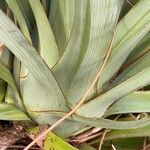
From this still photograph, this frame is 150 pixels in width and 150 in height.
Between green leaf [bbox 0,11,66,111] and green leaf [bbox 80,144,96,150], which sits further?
green leaf [bbox 80,144,96,150]

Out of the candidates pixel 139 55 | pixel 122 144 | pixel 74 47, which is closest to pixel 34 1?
pixel 74 47

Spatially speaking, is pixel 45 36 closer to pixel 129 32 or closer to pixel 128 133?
pixel 129 32

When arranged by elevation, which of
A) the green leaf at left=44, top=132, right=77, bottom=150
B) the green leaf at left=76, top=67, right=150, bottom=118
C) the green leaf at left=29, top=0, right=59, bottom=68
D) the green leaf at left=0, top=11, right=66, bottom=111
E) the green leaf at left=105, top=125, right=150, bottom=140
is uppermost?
the green leaf at left=29, top=0, right=59, bottom=68

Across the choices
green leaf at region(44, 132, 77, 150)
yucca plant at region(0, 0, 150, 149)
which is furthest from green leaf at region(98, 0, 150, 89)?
green leaf at region(44, 132, 77, 150)

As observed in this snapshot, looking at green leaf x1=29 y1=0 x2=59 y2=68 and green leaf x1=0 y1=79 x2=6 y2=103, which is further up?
green leaf x1=29 y1=0 x2=59 y2=68

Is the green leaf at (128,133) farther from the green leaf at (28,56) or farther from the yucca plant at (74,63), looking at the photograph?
the green leaf at (28,56)

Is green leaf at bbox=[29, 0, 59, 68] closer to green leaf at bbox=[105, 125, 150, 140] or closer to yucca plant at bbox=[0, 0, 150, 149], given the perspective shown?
yucca plant at bbox=[0, 0, 150, 149]

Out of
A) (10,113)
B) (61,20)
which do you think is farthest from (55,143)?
(61,20)

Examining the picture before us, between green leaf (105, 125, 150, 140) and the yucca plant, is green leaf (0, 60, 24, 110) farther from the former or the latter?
green leaf (105, 125, 150, 140)
